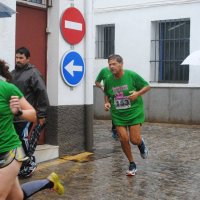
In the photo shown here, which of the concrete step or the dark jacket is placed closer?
the dark jacket

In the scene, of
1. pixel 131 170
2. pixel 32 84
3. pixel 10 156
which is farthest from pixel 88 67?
pixel 10 156

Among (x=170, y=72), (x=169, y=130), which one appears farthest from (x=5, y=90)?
(x=170, y=72)

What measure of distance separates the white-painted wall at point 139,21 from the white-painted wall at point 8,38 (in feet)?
25.5

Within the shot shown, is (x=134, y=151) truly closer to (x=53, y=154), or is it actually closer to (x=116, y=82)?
(x=53, y=154)

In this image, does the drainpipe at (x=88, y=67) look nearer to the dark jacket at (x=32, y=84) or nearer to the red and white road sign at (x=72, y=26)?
the red and white road sign at (x=72, y=26)

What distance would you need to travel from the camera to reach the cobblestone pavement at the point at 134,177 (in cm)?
→ 597

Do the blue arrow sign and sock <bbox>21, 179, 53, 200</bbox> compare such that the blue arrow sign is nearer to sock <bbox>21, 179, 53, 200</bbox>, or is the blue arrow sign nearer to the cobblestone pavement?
the cobblestone pavement

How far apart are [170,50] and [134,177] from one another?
8.24 metres

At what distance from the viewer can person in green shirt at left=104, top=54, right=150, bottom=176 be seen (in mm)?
6988

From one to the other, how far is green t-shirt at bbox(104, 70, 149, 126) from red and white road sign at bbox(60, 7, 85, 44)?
152 centimetres

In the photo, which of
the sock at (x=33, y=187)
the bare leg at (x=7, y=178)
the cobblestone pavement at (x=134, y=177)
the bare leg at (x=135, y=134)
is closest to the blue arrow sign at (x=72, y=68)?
the cobblestone pavement at (x=134, y=177)

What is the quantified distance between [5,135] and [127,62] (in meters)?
11.5

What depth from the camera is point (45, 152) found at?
25.7ft

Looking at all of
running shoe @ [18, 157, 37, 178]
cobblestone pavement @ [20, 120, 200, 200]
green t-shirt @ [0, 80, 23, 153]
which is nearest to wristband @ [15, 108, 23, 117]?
green t-shirt @ [0, 80, 23, 153]
